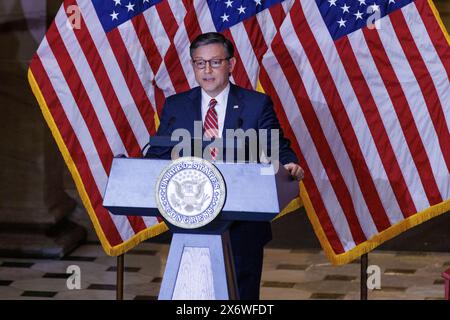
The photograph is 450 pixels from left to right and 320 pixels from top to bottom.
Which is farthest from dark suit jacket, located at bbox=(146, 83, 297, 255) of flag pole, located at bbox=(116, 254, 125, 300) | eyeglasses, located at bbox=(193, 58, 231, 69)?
flag pole, located at bbox=(116, 254, 125, 300)

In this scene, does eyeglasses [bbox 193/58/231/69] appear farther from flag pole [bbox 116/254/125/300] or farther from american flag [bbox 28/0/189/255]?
flag pole [bbox 116/254/125/300]

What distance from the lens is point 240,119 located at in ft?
20.2

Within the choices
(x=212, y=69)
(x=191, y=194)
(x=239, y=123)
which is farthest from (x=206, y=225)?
(x=212, y=69)

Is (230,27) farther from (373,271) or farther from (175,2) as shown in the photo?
(373,271)

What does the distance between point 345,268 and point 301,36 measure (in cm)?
292

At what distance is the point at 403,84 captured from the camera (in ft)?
22.9

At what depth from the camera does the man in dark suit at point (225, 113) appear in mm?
6059

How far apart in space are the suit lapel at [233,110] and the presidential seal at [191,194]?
0.90m

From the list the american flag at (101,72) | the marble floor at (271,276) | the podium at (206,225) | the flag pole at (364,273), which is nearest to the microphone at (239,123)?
the podium at (206,225)

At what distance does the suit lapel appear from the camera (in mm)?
6137

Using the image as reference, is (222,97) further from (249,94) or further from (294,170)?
(294,170)

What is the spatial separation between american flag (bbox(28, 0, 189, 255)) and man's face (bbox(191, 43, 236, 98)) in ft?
3.83

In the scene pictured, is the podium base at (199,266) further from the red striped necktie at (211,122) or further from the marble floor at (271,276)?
the marble floor at (271,276)
